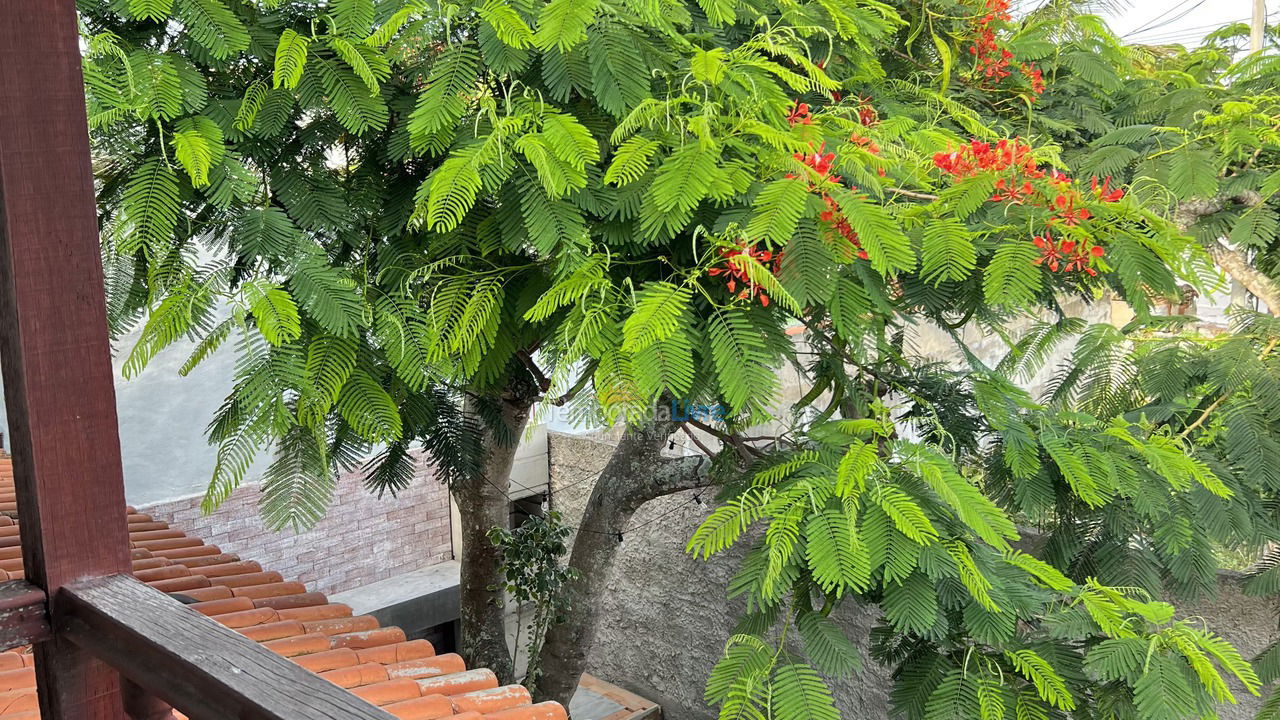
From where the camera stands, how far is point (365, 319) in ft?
8.94

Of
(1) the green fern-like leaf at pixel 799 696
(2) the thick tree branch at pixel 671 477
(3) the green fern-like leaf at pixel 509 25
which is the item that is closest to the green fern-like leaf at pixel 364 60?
(3) the green fern-like leaf at pixel 509 25

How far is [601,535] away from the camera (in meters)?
5.21

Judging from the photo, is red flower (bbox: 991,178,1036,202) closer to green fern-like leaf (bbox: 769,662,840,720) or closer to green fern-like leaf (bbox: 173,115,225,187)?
green fern-like leaf (bbox: 769,662,840,720)

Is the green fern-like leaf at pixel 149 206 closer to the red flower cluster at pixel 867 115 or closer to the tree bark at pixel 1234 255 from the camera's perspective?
the red flower cluster at pixel 867 115

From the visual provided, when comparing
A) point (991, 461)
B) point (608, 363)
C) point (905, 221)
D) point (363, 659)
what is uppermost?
point (905, 221)

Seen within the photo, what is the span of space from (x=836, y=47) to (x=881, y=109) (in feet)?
1.13

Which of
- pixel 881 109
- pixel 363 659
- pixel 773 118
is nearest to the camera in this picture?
pixel 773 118

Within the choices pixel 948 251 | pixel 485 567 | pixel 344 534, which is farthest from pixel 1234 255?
pixel 344 534

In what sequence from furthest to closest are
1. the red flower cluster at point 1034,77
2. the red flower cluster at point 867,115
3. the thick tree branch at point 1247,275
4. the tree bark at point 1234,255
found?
the thick tree branch at point 1247,275
the red flower cluster at point 1034,77
the tree bark at point 1234,255
the red flower cluster at point 867,115

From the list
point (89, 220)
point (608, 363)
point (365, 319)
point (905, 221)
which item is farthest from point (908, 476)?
point (89, 220)

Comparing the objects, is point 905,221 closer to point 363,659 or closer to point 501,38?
point 501,38

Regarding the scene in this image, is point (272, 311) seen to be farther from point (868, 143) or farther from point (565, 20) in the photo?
point (868, 143)

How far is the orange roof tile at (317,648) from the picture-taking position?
2.79 meters

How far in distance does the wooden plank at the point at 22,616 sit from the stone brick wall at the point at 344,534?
6.02 meters
